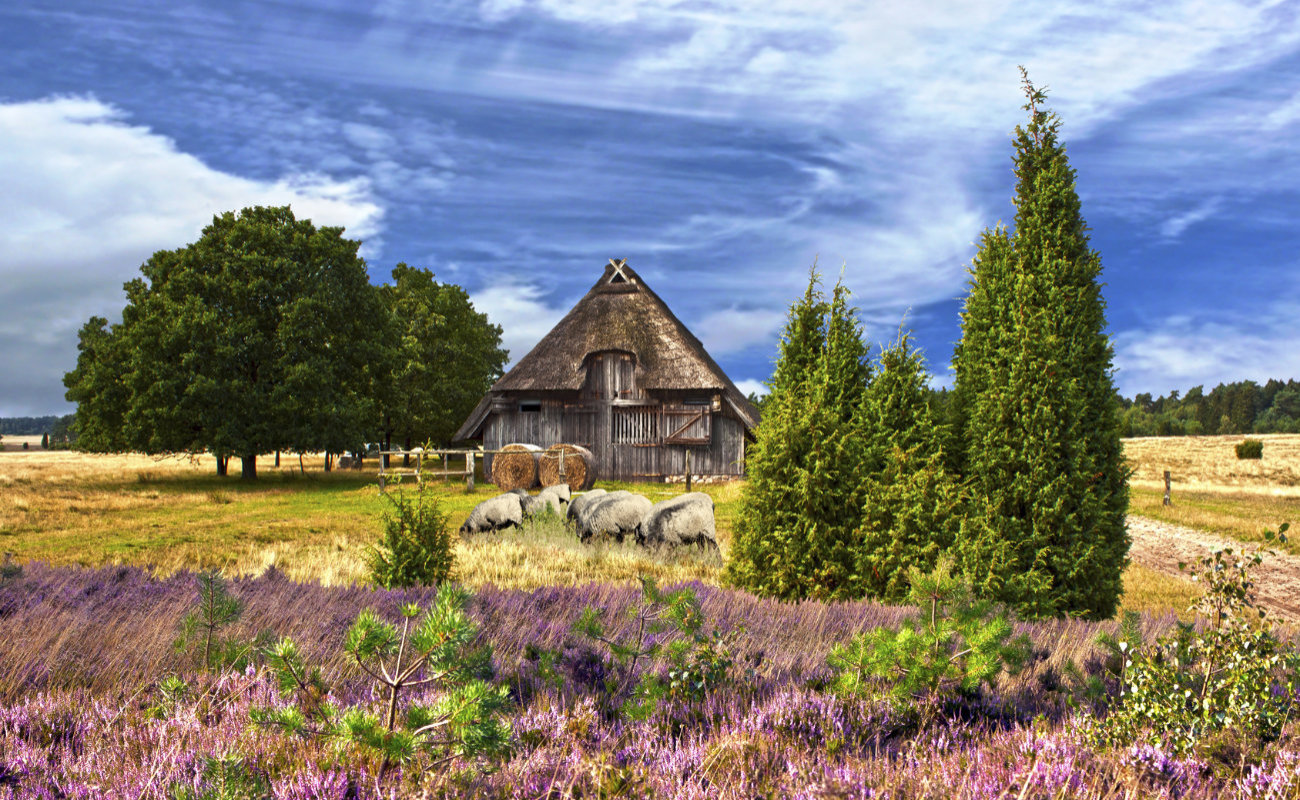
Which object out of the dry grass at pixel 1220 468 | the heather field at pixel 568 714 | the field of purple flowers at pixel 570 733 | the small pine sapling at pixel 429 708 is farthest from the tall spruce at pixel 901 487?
the dry grass at pixel 1220 468

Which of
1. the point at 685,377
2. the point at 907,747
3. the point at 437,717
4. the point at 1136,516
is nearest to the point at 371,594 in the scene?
the point at 437,717

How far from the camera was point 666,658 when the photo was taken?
3.70m

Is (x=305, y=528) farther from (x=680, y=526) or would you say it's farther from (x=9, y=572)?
(x=9, y=572)

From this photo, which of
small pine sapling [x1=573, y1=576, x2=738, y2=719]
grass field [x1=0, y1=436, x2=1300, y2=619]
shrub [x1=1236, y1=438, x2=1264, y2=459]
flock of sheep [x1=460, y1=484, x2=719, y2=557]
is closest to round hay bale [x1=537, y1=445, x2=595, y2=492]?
grass field [x1=0, y1=436, x2=1300, y2=619]

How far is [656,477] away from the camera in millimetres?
29609

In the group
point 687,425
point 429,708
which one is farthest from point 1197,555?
point 687,425

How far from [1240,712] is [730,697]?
200 centimetres

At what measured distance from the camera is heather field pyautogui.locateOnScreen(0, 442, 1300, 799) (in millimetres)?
2334

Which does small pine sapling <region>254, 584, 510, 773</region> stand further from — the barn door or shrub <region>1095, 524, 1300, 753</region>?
the barn door

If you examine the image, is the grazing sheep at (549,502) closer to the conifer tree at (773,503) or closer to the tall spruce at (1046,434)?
the conifer tree at (773,503)

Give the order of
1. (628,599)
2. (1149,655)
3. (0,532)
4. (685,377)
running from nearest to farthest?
(1149,655), (628,599), (0,532), (685,377)

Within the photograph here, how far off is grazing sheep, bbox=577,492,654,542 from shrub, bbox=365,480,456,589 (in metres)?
4.26

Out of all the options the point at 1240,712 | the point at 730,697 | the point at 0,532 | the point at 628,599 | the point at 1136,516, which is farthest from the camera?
the point at 1136,516

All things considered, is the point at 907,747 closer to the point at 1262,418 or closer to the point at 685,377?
the point at 685,377
